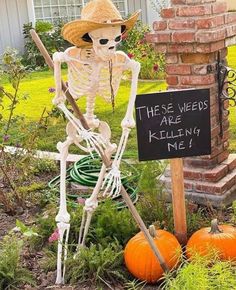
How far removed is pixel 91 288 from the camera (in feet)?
11.0

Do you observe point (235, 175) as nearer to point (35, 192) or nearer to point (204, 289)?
point (35, 192)

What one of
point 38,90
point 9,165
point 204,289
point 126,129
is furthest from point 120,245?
point 38,90

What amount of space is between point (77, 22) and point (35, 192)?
2329 millimetres

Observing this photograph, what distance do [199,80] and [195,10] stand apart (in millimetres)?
514

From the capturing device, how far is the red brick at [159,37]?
418 cm

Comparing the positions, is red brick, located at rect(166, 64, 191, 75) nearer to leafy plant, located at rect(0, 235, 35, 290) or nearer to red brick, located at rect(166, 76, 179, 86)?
red brick, located at rect(166, 76, 179, 86)

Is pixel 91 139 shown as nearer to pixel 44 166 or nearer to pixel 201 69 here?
pixel 201 69

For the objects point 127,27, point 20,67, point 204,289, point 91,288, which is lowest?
point 91,288

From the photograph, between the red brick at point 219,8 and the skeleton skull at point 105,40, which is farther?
the red brick at point 219,8

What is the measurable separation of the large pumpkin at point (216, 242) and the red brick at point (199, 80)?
128 centimetres

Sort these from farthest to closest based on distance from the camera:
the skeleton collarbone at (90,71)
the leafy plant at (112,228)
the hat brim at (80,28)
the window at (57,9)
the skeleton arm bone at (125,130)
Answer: the window at (57,9)
the leafy plant at (112,228)
the skeleton collarbone at (90,71)
the skeleton arm bone at (125,130)
the hat brim at (80,28)

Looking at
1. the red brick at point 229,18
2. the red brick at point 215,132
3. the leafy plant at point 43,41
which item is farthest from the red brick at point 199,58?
the leafy plant at point 43,41

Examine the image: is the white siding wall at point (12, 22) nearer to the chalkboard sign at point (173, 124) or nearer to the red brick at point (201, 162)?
the red brick at point (201, 162)

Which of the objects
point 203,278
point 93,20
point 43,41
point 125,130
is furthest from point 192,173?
point 43,41
